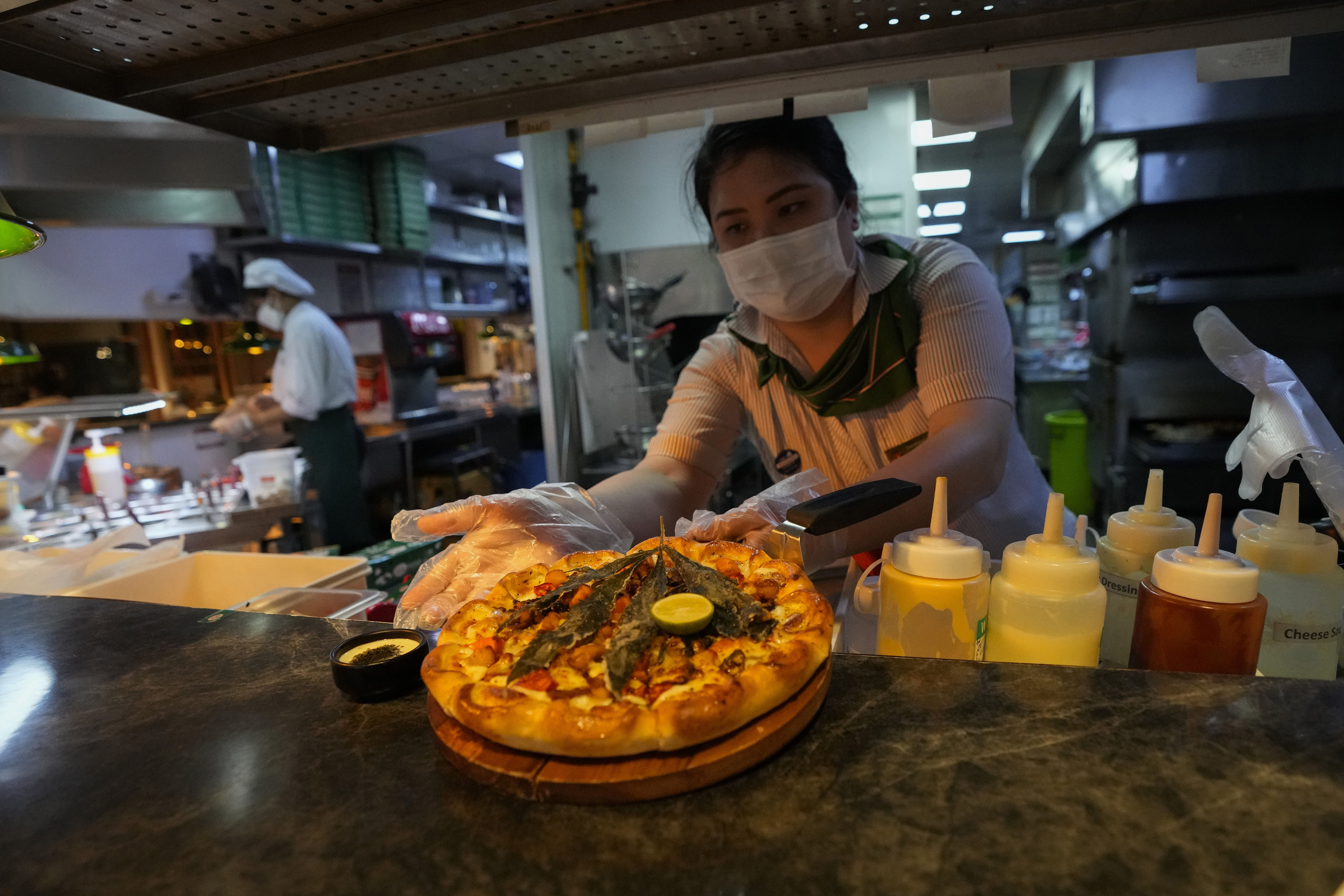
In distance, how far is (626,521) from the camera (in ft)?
5.03

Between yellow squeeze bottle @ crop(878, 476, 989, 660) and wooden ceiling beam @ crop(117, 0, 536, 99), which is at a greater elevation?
wooden ceiling beam @ crop(117, 0, 536, 99)

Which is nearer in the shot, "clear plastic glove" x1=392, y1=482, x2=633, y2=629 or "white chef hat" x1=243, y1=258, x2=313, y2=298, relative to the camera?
"clear plastic glove" x1=392, y1=482, x2=633, y2=629

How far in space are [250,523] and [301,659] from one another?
2.63 meters

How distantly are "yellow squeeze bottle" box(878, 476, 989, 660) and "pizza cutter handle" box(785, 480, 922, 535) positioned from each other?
5 centimetres

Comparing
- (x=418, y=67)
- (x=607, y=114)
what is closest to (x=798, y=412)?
(x=607, y=114)

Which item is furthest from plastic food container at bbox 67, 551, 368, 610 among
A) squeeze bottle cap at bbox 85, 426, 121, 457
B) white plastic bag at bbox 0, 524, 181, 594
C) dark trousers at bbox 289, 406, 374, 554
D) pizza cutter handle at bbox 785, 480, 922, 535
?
dark trousers at bbox 289, 406, 374, 554

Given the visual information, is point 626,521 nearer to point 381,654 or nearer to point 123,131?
point 381,654

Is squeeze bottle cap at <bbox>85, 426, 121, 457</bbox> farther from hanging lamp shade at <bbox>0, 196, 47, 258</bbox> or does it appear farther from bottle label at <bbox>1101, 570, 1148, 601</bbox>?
bottle label at <bbox>1101, 570, 1148, 601</bbox>

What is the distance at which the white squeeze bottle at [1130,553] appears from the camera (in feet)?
2.84

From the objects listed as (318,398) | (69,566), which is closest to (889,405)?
(69,566)

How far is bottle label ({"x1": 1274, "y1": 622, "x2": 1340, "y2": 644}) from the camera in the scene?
0.79 metres

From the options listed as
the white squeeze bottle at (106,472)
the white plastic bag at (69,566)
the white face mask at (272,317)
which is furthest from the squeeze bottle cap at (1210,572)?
the white face mask at (272,317)

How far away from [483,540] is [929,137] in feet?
3.58

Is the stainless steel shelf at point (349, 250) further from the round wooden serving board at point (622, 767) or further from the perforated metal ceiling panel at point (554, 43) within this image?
the round wooden serving board at point (622, 767)
